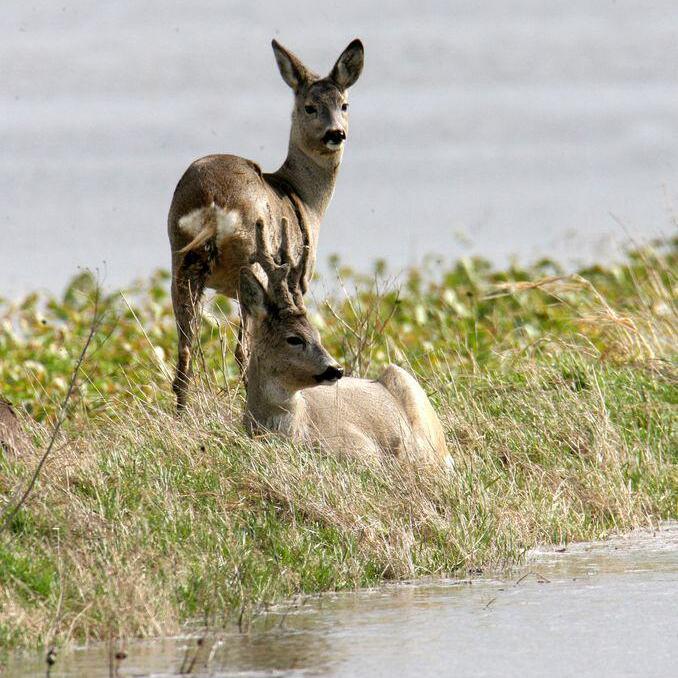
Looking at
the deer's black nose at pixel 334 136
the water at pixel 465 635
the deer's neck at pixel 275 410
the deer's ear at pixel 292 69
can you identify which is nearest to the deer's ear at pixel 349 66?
the deer's ear at pixel 292 69

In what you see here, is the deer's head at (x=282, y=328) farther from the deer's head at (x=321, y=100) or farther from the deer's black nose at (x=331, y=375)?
the deer's head at (x=321, y=100)

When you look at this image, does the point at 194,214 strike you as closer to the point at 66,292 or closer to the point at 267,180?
the point at 267,180

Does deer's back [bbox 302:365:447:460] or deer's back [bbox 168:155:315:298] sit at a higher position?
deer's back [bbox 168:155:315:298]

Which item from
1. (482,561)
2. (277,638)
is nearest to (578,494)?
(482,561)

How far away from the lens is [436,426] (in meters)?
8.51

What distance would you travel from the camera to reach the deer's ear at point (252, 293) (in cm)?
808

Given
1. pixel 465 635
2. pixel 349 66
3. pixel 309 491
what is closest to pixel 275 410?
pixel 309 491

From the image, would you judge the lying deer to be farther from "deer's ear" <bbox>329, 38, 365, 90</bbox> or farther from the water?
"deer's ear" <bbox>329, 38, 365, 90</bbox>

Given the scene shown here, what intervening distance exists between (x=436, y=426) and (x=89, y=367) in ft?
13.6

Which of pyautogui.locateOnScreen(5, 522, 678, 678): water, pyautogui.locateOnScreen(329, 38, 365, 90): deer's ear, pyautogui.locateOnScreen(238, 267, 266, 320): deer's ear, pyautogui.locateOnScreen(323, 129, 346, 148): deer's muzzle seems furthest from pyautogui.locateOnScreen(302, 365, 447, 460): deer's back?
pyautogui.locateOnScreen(329, 38, 365, 90): deer's ear

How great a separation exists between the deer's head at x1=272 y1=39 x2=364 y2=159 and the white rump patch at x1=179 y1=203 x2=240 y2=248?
1665mm

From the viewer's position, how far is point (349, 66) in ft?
36.0

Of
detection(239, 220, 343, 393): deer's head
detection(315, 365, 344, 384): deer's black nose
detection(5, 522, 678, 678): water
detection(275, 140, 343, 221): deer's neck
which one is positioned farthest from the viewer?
detection(275, 140, 343, 221): deer's neck

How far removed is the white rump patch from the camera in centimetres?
926
